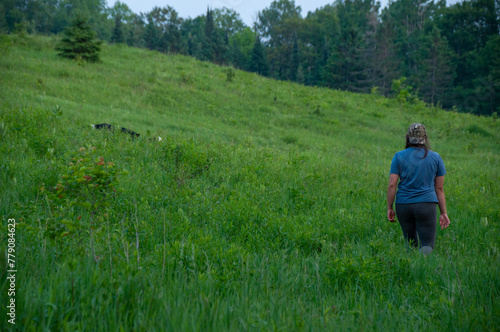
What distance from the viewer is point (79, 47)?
18297 millimetres

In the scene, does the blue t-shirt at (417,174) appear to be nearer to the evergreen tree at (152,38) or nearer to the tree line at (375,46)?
the tree line at (375,46)

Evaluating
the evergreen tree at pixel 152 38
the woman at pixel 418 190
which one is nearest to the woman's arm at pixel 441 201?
the woman at pixel 418 190

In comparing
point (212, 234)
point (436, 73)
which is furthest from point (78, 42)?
point (436, 73)

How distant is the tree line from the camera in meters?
49.7

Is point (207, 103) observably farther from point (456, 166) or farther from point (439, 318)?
point (439, 318)

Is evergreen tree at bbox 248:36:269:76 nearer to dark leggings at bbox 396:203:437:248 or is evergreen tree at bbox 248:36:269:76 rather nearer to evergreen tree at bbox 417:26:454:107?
evergreen tree at bbox 417:26:454:107

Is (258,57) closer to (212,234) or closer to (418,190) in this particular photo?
(418,190)

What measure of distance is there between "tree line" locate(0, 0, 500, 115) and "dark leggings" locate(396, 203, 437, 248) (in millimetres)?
25916

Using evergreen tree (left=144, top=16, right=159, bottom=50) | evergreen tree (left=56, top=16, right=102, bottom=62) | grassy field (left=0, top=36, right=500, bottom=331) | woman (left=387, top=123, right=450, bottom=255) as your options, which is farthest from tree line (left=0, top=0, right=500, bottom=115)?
woman (left=387, top=123, right=450, bottom=255)

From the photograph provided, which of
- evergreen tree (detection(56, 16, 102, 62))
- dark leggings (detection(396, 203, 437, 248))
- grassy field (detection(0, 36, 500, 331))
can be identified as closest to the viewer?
grassy field (detection(0, 36, 500, 331))

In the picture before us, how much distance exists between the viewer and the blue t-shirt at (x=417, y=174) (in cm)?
432

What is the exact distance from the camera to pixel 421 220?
426 cm

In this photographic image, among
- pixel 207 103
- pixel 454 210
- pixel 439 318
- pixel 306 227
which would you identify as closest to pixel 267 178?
pixel 306 227

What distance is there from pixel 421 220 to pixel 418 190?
41 cm
